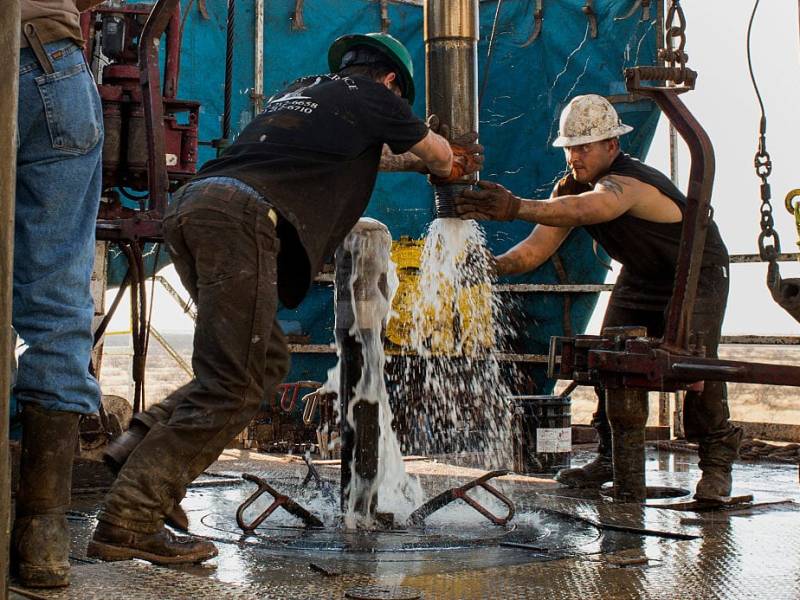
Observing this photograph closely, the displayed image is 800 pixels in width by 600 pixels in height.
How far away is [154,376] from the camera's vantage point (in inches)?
1282

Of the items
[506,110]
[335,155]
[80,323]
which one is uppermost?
[506,110]

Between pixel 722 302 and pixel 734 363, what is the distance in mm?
991

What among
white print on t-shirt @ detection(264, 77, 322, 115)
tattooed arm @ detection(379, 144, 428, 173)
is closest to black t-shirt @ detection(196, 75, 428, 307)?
white print on t-shirt @ detection(264, 77, 322, 115)

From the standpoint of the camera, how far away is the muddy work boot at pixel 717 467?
4988 mm

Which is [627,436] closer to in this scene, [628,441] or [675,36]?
[628,441]

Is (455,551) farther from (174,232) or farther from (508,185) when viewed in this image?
(508,185)

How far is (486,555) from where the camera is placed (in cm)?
374

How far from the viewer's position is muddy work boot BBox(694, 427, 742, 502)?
4.99 metres

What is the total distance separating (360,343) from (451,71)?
1.45 m

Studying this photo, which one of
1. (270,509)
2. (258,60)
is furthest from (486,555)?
(258,60)

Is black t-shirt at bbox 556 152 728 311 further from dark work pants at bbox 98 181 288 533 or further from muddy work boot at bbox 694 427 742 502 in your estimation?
dark work pants at bbox 98 181 288 533

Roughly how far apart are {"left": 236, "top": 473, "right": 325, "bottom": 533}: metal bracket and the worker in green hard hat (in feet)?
1.13

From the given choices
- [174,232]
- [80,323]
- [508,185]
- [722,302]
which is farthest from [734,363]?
[508,185]

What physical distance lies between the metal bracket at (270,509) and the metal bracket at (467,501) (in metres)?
0.39
